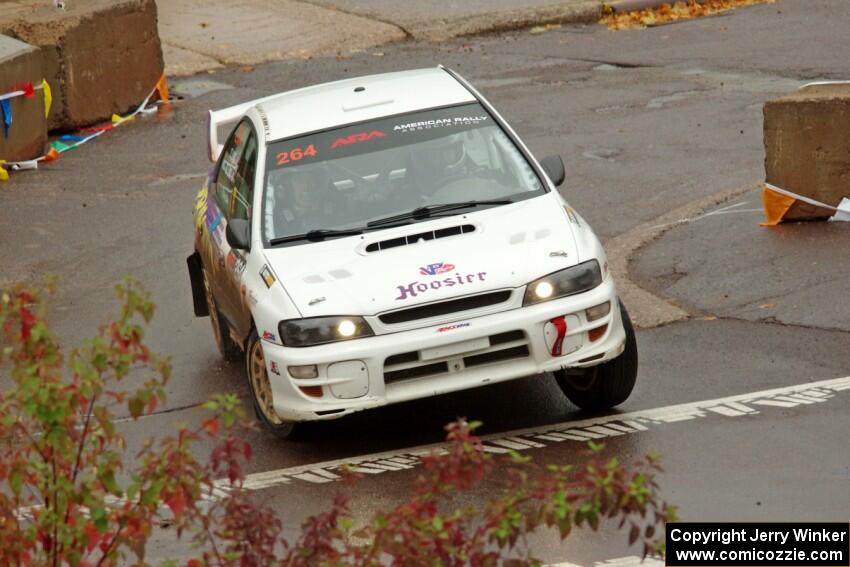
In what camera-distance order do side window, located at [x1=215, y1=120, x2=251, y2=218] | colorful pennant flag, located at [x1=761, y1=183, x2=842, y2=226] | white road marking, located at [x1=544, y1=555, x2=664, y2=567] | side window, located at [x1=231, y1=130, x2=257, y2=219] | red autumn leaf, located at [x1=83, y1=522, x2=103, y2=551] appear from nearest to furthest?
red autumn leaf, located at [x1=83, y1=522, x2=103, y2=551]
white road marking, located at [x1=544, y1=555, x2=664, y2=567]
side window, located at [x1=231, y1=130, x2=257, y2=219]
side window, located at [x1=215, y1=120, x2=251, y2=218]
colorful pennant flag, located at [x1=761, y1=183, x2=842, y2=226]

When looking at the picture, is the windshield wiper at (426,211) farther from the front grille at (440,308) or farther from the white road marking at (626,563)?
the white road marking at (626,563)

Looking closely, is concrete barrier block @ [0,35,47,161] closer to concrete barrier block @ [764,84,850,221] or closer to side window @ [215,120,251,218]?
side window @ [215,120,251,218]

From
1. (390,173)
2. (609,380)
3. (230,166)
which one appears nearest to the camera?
(609,380)

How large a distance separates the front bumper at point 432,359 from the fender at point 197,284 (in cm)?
289

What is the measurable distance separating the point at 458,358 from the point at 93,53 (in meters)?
11.1

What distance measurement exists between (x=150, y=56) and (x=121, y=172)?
10.2 feet

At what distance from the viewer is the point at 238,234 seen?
9.01 meters

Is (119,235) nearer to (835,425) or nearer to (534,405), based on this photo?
(534,405)

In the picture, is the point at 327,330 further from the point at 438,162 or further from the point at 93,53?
the point at 93,53

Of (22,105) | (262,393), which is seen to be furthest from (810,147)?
(22,105)

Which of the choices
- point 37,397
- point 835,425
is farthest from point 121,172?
point 37,397

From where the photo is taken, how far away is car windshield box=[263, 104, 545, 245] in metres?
8.99

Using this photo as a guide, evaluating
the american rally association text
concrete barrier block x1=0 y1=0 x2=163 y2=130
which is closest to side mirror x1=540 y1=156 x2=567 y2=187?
the american rally association text

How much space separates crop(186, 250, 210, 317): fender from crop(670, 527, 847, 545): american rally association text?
5103mm
